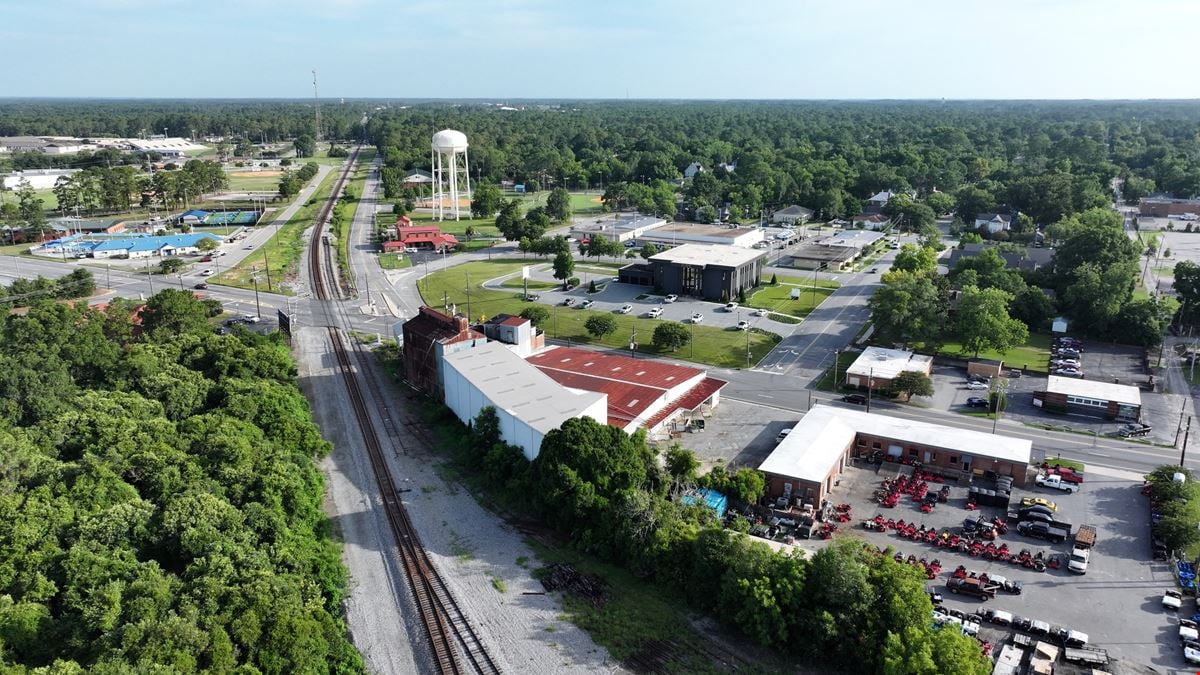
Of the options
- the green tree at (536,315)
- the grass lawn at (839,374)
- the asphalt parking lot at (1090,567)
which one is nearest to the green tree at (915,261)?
the grass lawn at (839,374)

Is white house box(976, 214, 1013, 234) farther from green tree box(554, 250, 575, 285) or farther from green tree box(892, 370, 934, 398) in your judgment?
green tree box(892, 370, 934, 398)

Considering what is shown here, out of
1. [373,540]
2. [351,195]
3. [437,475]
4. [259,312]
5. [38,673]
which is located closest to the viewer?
[38,673]

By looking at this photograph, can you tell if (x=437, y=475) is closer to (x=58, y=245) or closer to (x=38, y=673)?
(x=38, y=673)

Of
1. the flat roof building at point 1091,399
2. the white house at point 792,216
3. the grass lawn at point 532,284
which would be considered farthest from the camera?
the white house at point 792,216

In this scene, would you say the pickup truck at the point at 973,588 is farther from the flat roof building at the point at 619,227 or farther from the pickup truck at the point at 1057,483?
the flat roof building at the point at 619,227

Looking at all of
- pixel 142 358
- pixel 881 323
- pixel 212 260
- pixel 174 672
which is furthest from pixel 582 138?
pixel 174 672

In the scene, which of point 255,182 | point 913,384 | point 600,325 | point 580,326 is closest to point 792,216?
point 580,326

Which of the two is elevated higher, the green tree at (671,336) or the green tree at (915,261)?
the green tree at (915,261)
